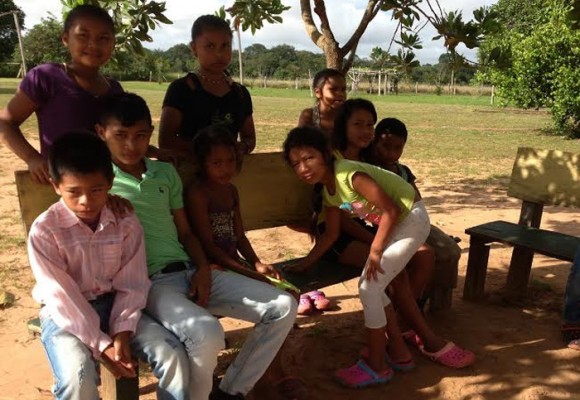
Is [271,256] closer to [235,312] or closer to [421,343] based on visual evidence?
[421,343]

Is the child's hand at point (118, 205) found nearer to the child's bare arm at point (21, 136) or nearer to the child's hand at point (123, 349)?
the child's bare arm at point (21, 136)

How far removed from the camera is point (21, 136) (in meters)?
2.60

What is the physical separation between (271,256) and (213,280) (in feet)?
8.96

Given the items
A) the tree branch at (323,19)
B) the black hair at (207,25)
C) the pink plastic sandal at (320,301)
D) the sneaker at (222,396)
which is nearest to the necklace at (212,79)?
the black hair at (207,25)


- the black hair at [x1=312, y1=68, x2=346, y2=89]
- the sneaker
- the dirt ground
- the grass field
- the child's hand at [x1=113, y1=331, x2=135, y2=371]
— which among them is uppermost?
the black hair at [x1=312, y1=68, x2=346, y2=89]

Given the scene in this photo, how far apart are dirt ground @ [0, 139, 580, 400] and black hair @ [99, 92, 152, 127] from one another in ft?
4.93

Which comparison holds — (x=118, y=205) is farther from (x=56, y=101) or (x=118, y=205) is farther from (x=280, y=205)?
(x=280, y=205)

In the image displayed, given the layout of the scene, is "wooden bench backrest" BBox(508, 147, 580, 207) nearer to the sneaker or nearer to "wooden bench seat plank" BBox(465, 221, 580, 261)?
"wooden bench seat plank" BBox(465, 221, 580, 261)

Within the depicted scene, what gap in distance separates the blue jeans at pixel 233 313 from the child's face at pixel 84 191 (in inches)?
19.6

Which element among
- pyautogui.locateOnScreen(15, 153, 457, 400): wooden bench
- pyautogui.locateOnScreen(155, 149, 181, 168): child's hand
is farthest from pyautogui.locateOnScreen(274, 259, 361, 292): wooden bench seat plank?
pyautogui.locateOnScreen(155, 149, 181, 168): child's hand

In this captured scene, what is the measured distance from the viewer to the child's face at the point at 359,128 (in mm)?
3393

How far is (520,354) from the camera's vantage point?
353 centimetres

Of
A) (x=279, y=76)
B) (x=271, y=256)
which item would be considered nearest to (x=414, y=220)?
(x=271, y=256)

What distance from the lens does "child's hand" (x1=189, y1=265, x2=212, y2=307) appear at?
102 inches
